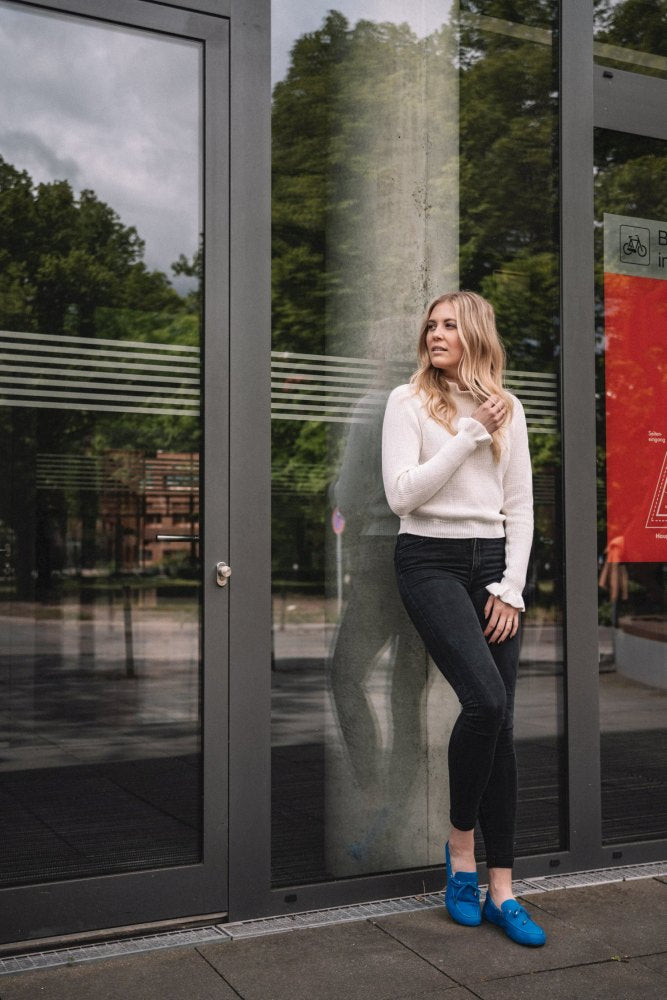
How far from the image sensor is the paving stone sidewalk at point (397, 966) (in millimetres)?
2756

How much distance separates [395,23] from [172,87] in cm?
93

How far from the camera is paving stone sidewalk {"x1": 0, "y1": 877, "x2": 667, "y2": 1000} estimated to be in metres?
2.76

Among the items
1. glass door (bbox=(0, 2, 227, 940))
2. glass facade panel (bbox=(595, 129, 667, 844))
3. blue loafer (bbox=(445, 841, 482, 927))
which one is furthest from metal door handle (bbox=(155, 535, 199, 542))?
glass facade panel (bbox=(595, 129, 667, 844))

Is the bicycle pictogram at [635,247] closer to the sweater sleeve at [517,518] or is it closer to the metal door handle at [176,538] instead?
the sweater sleeve at [517,518]

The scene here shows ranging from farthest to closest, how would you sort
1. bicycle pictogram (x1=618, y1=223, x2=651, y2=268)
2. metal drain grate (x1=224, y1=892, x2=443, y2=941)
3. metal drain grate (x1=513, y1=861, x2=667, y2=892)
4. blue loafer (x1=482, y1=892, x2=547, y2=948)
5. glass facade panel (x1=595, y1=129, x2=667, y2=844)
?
bicycle pictogram (x1=618, y1=223, x2=651, y2=268) < glass facade panel (x1=595, y1=129, x2=667, y2=844) < metal drain grate (x1=513, y1=861, x2=667, y2=892) < metal drain grate (x1=224, y1=892, x2=443, y2=941) < blue loafer (x1=482, y1=892, x2=547, y2=948)

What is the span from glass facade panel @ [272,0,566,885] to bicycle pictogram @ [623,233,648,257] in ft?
1.19

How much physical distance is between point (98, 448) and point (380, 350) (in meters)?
1.08

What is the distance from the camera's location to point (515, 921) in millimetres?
3146

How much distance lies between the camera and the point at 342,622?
3641 mm

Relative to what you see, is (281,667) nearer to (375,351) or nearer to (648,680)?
(375,351)

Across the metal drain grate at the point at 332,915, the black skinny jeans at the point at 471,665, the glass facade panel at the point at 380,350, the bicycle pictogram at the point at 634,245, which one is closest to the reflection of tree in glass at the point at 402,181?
the glass facade panel at the point at 380,350

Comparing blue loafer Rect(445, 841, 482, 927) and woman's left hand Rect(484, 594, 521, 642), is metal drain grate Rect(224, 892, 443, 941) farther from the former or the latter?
woman's left hand Rect(484, 594, 521, 642)

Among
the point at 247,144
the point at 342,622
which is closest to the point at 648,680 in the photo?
the point at 342,622

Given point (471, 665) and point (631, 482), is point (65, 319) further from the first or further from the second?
point (631, 482)
